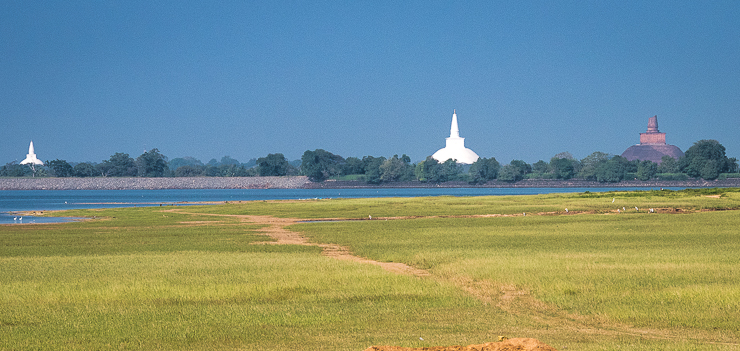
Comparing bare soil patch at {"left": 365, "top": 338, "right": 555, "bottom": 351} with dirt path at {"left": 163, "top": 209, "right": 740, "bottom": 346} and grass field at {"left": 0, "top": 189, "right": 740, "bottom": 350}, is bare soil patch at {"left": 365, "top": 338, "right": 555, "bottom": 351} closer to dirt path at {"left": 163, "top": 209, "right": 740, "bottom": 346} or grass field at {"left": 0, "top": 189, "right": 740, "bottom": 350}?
grass field at {"left": 0, "top": 189, "right": 740, "bottom": 350}

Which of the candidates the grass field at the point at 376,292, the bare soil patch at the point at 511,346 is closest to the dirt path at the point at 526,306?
the grass field at the point at 376,292

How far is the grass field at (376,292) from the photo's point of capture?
1709 centimetres

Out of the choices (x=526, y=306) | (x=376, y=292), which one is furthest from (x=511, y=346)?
(x=376, y=292)

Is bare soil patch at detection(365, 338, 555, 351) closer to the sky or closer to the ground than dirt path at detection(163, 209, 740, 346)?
closer to the sky

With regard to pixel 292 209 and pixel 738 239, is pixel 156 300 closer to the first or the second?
pixel 738 239

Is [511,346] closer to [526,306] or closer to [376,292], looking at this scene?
[526,306]

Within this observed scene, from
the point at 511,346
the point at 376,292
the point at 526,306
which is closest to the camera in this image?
the point at 511,346

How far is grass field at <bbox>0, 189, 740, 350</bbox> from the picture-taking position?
17.1m

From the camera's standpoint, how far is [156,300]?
21.8 meters

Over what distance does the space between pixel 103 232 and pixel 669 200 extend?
57.0 metres

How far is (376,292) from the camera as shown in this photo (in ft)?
75.2

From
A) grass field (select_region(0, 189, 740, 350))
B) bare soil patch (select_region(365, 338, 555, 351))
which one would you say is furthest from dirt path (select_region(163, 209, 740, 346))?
bare soil patch (select_region(365, 338, 555, 351))

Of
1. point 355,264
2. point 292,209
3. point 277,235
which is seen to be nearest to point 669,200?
point 292,209

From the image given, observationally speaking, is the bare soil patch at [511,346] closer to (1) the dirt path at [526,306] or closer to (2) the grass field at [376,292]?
(2) the grass field at [376,292]
